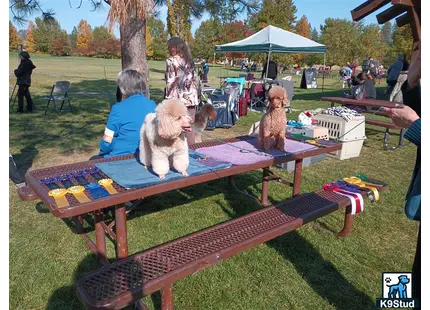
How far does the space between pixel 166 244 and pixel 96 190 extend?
717 millimetres

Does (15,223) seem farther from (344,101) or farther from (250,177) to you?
(344,101)

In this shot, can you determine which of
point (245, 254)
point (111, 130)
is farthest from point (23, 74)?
point (245, 254)

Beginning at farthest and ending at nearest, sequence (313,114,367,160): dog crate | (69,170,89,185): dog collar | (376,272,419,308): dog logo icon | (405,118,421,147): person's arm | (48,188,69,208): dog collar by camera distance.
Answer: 1. (313,114,367,160): dog crate
2. (69,170,89,185): dog collar
3. (376,272,419,308): dog logo icon
4. (48,188,69,208): dog collar
5. (405,118,421,147): person's arm

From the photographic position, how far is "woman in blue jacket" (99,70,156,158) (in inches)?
130

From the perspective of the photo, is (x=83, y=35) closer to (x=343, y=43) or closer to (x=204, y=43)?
(x=204, y=43)

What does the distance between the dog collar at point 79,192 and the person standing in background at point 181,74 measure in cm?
243

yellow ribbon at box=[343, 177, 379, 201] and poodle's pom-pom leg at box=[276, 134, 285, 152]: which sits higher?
poodle's pom-pom leg at box=[276, 134, 285, 152]

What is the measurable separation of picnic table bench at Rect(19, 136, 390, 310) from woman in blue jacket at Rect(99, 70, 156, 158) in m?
0.23

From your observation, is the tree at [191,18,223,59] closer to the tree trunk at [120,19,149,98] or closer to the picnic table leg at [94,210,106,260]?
the tree trunk at [120,19,149,98]

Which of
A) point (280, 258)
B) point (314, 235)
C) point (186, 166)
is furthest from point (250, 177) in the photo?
point (186, 166)

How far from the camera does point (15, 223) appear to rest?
3.74m

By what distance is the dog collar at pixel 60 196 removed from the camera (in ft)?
7.20

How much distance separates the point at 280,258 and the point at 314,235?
0.66 meters

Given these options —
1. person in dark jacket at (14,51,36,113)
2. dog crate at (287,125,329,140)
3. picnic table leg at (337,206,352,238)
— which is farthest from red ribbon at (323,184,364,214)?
person in dark jacket at (14,51,36,113)
